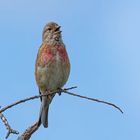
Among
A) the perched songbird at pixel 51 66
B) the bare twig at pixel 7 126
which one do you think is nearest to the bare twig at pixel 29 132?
the bare twig at pixel 7 126

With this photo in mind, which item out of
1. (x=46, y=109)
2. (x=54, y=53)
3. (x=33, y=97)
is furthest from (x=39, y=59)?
(x=33, y=97)

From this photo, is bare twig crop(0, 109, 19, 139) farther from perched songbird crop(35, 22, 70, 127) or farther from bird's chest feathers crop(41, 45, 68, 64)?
bird's chest feathers crop(41, 45, 68, 64)

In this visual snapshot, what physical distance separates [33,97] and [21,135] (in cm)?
45

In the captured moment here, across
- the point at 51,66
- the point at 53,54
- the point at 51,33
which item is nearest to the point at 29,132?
the point at 51,66

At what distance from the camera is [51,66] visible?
807cm

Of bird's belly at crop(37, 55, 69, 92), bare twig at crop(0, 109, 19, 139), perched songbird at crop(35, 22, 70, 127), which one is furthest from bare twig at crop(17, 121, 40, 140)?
bird's belly at crop(37, 55, 69, 92)

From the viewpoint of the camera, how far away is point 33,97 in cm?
343

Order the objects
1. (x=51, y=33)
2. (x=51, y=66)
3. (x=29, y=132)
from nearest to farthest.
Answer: (x=29, y=132) < (x=51, y=66) < (x=51, y=33)

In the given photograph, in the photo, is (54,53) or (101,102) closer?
(101,102)

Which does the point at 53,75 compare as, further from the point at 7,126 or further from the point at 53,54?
the point at 7,126

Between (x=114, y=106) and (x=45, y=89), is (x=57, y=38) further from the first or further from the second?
(x=114, y=106)

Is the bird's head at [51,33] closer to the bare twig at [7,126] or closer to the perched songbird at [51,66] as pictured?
the perched songbird at [51,66]

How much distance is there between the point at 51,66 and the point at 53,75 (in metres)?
0.16

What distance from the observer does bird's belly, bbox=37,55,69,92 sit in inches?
316
